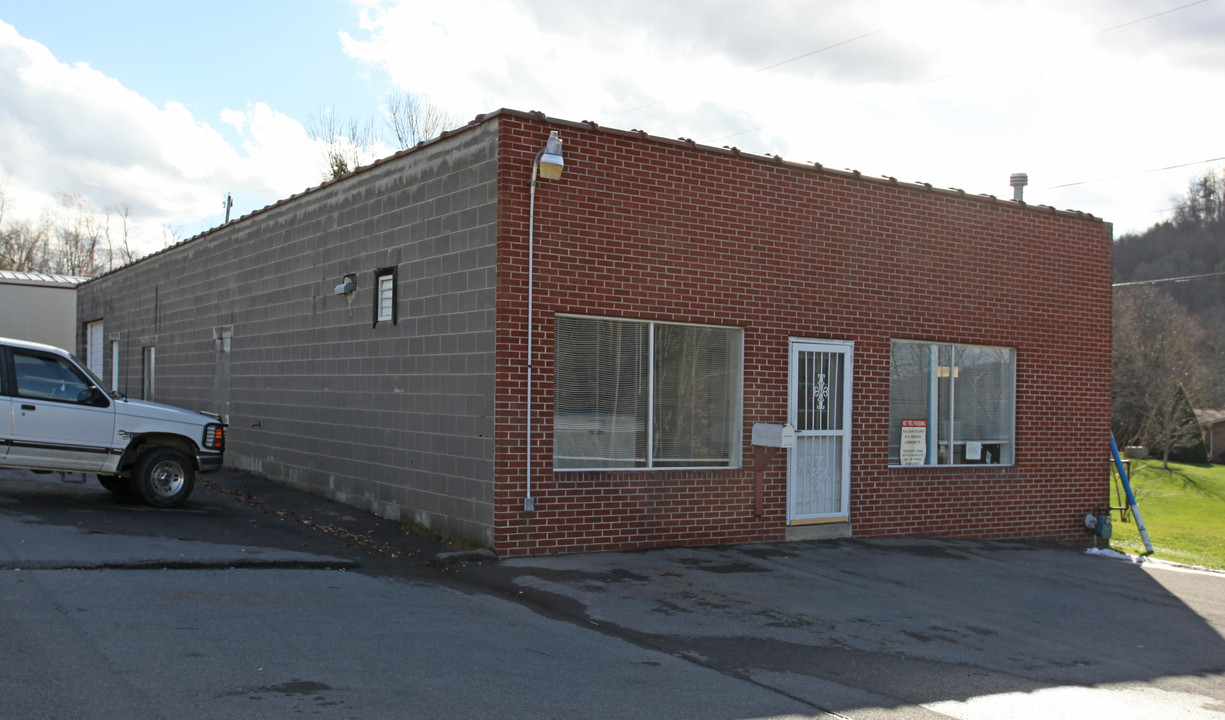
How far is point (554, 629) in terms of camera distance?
7652mm

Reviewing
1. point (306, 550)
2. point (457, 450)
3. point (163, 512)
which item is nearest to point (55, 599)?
point (306, 550)

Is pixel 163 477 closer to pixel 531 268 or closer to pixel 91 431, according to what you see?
pixel 91 431

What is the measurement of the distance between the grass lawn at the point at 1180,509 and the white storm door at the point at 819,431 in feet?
19.8

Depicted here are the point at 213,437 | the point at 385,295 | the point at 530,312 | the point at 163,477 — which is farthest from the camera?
the point at 213,437

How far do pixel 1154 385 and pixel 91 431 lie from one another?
56518 mm

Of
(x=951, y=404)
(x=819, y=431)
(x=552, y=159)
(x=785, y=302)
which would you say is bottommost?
(x=819, y=431)

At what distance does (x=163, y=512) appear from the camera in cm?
1217

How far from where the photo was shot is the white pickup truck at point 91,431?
37.8 feet

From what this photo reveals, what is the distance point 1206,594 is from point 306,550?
10320mm

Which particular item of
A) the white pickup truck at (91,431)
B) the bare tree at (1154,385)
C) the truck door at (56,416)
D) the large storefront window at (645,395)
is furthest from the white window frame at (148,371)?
the bare tree at (1154,385)

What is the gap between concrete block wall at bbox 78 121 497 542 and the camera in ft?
34.8

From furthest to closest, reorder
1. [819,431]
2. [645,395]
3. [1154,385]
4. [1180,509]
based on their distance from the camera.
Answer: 1. [1154,385]
2. [1180,509]
3. [819,431]
4. [645,395]

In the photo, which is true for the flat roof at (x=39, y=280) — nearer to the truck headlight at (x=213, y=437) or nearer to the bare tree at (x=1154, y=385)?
the truck headlight at (x=213, y=437)

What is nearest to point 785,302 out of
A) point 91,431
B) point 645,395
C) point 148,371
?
point 645,395
